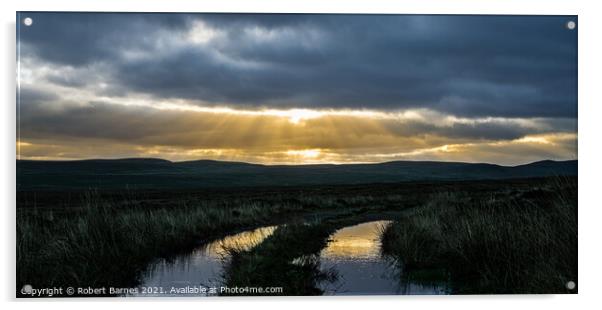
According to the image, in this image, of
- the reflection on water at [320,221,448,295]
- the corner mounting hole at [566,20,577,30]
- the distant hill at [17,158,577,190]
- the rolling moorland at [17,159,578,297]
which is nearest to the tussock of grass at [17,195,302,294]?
the rolling moorland at [17,159,578,297]

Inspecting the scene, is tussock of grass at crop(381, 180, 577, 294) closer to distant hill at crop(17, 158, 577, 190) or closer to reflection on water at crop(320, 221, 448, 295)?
reflection on water at crop(320, 221, 448, 295)

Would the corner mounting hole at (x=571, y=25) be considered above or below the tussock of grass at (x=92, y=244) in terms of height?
above

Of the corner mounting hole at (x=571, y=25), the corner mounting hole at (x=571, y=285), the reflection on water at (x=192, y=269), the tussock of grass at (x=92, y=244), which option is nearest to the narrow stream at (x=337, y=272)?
the reflection on water at (x=192, y=269)

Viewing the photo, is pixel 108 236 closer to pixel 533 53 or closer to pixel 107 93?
pixel 107 93

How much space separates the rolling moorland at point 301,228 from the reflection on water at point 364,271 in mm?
132

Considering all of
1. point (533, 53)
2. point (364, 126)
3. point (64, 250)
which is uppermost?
point (533, 53)

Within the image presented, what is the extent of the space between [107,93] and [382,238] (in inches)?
180

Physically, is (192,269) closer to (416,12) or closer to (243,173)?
(243,173)

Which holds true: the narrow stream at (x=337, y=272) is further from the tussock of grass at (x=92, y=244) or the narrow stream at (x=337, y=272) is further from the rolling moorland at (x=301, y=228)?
the tussock of grass at (x=92, y=244)

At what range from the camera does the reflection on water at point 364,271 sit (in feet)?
19.8

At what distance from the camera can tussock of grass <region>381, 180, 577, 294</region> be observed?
593 cm

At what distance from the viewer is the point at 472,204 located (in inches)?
323

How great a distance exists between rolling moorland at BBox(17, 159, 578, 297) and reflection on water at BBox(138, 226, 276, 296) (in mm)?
147
